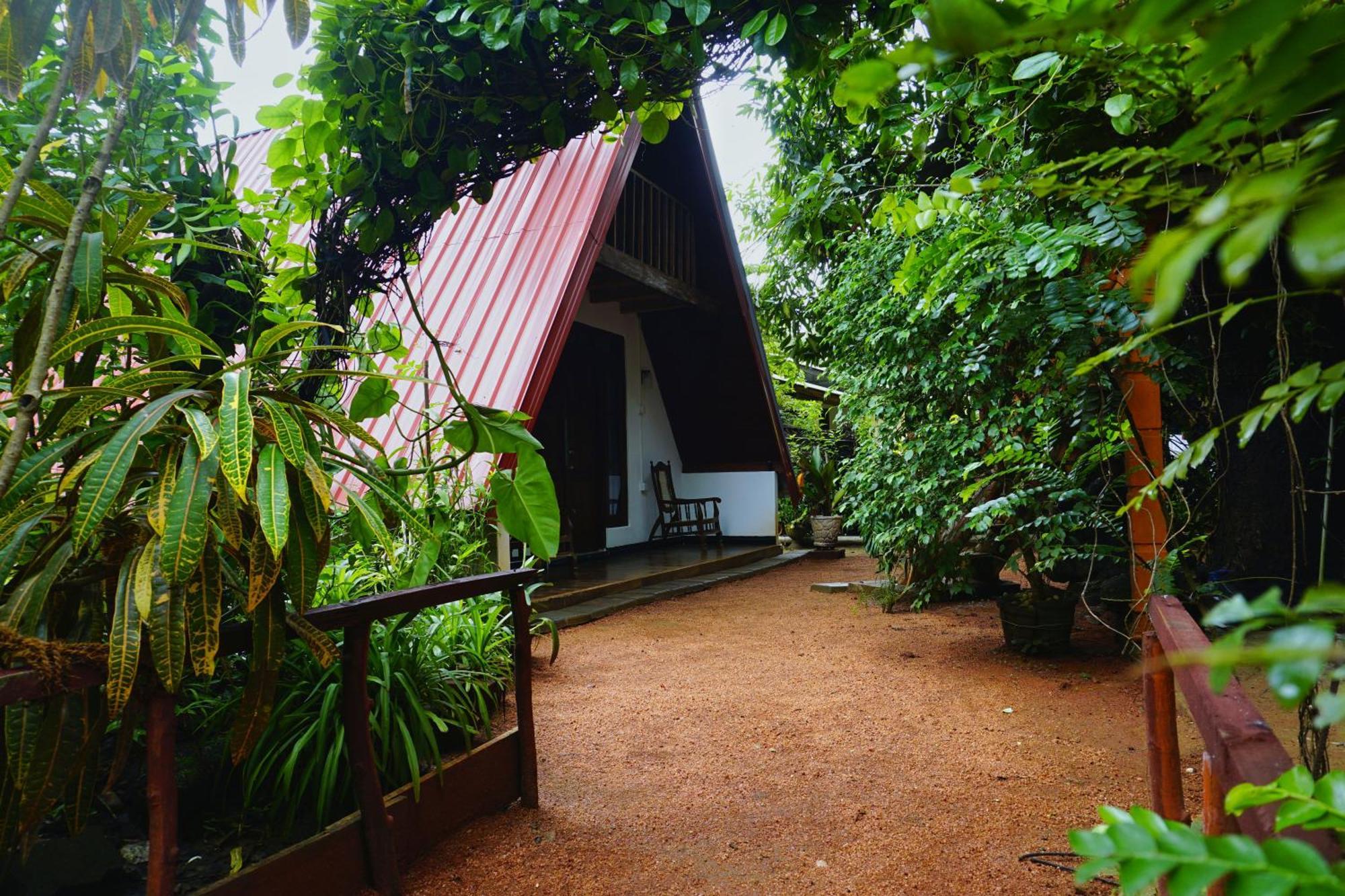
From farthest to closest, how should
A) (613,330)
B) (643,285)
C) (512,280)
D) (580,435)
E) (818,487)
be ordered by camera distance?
(818,487), (613,330), (580,435), (643,285), (512,280)

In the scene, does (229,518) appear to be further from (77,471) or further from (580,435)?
(580,435)

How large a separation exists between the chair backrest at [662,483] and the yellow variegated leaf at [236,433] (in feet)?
26.7

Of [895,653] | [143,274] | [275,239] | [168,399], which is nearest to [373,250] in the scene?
[275,239]

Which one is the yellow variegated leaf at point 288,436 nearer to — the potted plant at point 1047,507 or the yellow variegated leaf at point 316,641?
the yellow variegated leaf at point 316,641

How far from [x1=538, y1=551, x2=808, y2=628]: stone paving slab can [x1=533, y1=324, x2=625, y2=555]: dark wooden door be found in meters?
1.35

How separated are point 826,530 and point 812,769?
7.94 m

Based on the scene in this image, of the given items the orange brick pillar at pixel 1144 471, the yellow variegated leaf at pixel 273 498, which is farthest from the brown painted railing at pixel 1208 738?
the orange brick pillar at pixel 1144 471

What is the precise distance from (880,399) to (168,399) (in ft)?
11.9

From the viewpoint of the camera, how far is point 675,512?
→ 32.4 ft

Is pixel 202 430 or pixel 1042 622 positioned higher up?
pixel 202 430

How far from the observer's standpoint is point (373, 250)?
2746 mm

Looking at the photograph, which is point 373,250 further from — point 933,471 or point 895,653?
point 895,653

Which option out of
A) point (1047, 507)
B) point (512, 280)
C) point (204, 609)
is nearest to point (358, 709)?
point (204, 609)

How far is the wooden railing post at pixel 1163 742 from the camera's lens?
1.68 metres
